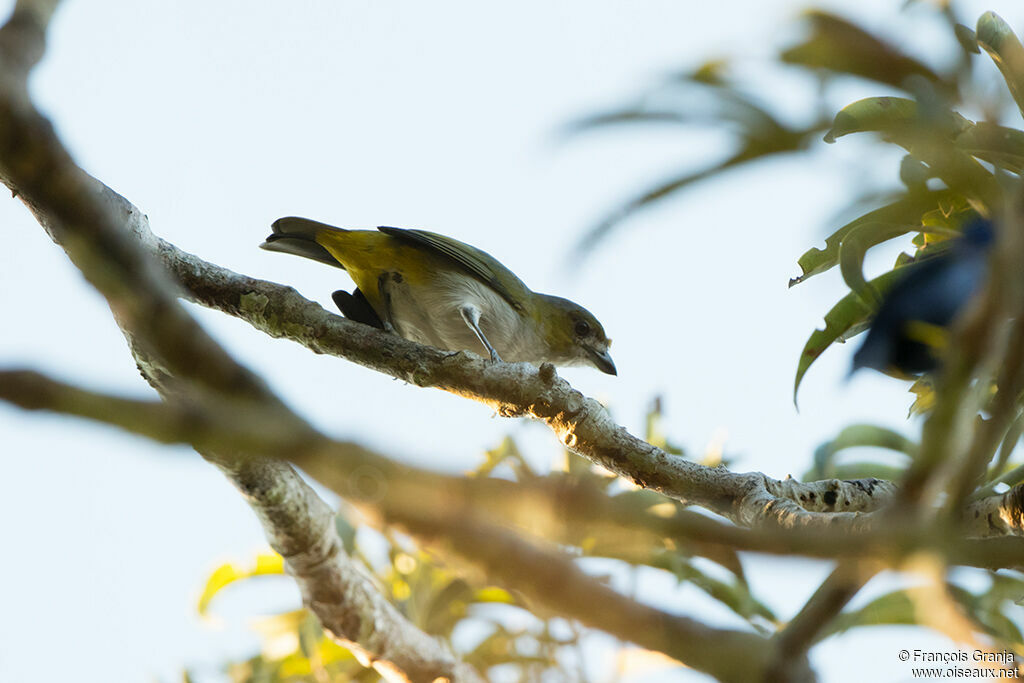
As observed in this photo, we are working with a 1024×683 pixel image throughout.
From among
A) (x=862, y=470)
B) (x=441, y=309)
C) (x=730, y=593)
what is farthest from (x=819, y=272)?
(x=441, y=309)

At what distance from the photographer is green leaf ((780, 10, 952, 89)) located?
106 cm

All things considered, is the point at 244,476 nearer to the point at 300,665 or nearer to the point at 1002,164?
the point at 300,665

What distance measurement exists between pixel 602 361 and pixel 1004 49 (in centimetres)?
429

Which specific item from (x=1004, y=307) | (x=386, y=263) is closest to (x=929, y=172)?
(x=1004, y=307)

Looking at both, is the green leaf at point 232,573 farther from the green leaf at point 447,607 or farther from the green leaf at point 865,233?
the green leaf at point 865,233

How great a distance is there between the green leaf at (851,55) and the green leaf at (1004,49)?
148cm

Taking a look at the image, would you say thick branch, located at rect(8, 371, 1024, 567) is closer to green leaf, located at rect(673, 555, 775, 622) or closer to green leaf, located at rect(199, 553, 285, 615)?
green leaf, located at rect(673, 555, 775, 622)

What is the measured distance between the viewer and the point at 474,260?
563 centimetres

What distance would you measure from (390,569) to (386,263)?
5.86 ft

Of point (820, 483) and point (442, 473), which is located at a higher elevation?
point (820, 483)

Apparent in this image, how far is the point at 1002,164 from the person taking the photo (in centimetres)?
239

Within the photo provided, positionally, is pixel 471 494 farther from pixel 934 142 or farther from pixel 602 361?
pixel 602 361

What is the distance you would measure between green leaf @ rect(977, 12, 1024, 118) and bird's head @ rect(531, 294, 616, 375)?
158 inches

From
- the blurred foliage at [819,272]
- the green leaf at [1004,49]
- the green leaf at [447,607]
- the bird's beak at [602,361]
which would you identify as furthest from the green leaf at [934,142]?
the bird's beak at [602,361]
